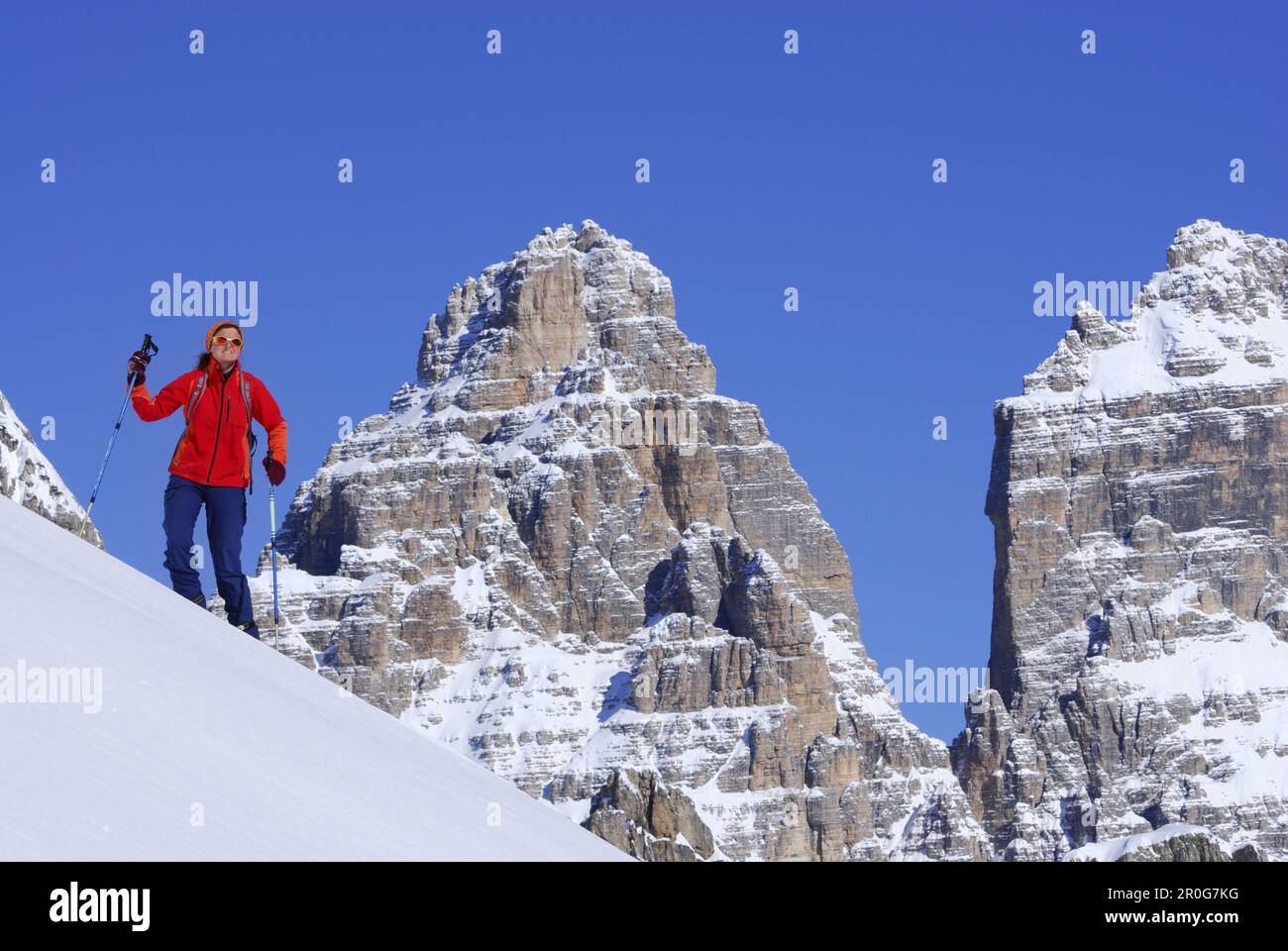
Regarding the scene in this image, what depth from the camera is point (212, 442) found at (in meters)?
17.3

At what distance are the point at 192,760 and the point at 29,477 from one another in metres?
42.4

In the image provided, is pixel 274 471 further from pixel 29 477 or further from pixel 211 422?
pixel 29 477

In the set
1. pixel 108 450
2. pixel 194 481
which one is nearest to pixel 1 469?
pixel 108 450

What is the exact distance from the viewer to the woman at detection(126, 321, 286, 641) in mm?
17234

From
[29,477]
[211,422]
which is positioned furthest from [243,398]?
[29,477]

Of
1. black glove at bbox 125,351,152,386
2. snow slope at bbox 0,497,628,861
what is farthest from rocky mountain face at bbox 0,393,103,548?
snow slope at bbox 0,497,628,861

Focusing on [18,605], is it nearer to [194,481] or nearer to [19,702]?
[19,702]

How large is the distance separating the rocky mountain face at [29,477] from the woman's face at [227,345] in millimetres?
30648

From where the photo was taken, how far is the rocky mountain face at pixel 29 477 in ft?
161

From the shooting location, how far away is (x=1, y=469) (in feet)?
161

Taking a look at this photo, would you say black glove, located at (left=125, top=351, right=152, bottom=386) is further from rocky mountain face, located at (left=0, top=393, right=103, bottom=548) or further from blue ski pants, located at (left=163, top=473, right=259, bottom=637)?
rocky mountain face, located at (left=0, top=393, right=103, bottom=548)

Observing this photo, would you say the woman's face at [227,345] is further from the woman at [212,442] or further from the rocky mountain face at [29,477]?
the rocky mountain face at [29,477]
